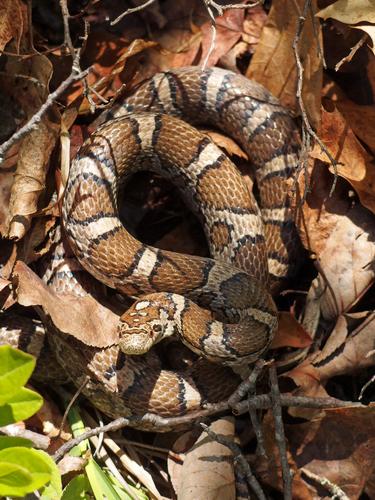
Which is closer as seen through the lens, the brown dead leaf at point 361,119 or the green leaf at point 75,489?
the green leaf at point 75,489

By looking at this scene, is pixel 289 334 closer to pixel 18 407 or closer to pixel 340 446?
pixel 340 446

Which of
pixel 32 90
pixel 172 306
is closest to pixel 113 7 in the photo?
pixel 32 90

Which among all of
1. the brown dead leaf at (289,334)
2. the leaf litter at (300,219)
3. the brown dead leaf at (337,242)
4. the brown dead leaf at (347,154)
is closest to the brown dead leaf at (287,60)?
the leaf litter at (300,219)

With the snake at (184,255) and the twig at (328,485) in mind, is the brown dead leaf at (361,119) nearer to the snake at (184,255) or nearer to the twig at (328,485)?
the snake at (184,255)

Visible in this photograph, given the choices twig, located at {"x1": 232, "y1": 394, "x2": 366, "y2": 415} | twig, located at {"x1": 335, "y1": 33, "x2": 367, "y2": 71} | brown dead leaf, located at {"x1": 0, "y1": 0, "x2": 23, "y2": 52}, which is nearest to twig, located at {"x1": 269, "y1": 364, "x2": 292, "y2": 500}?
twig, located at {"x1": 232, "y1": 394, "x2": 366, "y2": 415}

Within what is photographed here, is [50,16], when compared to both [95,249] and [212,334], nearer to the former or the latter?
[95,249]

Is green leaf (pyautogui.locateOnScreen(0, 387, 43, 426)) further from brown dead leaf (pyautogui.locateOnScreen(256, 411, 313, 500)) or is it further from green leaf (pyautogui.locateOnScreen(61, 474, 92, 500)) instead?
brown dead leaf (pyautogui.locateOnScreen(256, 411, 313, 500))
